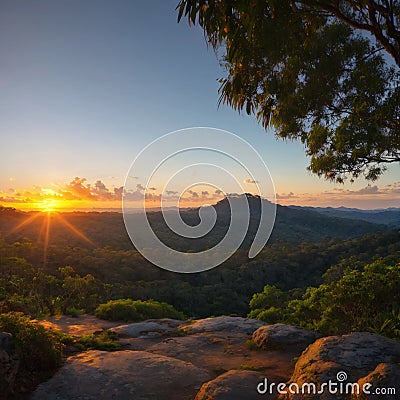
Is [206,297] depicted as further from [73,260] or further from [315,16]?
[315,16]

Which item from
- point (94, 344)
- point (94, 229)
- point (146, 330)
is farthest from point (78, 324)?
point (94, 229)

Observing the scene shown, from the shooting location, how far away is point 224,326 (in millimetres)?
9023

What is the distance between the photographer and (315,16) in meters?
6.52

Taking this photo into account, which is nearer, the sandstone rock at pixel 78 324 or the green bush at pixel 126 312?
the sandstone rock at pixel 78 324

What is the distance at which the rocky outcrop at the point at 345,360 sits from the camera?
3859mm

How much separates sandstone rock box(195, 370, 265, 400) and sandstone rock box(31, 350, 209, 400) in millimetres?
440

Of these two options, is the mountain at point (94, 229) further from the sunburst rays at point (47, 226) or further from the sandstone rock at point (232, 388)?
the sandstone rock at point (232, 388)

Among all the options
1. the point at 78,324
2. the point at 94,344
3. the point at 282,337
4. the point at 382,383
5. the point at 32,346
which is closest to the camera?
the point at 382,383

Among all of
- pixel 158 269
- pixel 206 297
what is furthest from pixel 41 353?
pixel 158 269

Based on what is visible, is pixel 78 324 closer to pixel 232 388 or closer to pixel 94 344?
pixel 94 344

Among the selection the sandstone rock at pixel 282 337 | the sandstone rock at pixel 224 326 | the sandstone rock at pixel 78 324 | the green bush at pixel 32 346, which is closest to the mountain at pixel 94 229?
the sandstone rock at pixel 78 324

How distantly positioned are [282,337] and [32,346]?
5.02 m

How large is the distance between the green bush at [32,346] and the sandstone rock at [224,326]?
450 centimetres

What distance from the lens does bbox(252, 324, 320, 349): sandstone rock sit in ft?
22.7
